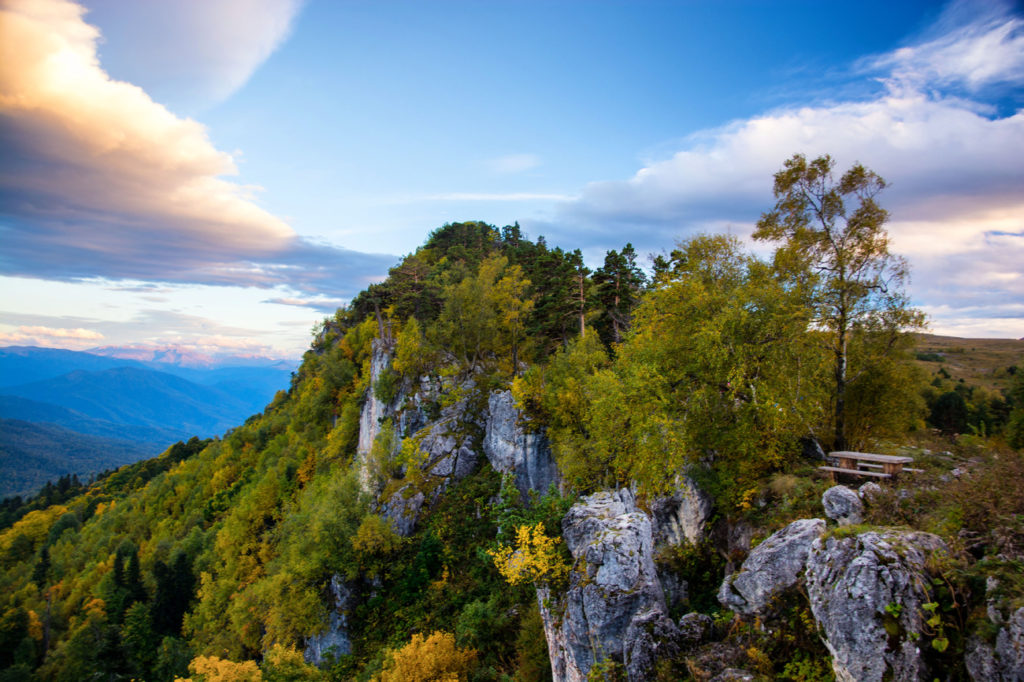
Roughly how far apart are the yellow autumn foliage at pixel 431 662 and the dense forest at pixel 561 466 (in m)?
0.11

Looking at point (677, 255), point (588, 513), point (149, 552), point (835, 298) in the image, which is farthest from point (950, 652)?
point (149, 552)

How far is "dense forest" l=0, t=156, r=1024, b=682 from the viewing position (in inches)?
539

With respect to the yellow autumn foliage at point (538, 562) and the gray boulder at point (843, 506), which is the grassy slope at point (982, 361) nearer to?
the gray boulder at point (843, 506)

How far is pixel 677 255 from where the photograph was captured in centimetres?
2811

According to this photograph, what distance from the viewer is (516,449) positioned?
110 ft

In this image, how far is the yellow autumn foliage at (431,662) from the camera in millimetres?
19531

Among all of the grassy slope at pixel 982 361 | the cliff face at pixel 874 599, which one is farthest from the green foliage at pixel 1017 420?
the grassy slope at pixel 982 361

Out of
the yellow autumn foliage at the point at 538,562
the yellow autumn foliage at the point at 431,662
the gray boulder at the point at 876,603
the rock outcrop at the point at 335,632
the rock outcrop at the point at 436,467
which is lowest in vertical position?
the rock outcrop at the point at 335,632

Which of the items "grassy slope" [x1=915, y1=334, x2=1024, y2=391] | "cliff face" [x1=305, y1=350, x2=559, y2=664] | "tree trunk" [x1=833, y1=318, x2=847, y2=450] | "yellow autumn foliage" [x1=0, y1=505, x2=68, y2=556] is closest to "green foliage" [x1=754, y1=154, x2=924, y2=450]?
"tree trunk" [x1=833, y1=318, x2=847, y2=450]

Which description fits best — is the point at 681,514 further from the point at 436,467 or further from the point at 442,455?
the point at 442,455

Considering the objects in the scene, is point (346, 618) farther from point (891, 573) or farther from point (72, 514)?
point (72, 514)

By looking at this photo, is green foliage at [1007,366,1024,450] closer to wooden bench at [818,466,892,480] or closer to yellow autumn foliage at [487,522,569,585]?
wooden bench at [818,466,892,480]

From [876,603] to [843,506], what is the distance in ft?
14.8

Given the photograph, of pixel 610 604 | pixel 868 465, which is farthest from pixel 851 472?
pixel 610 604
